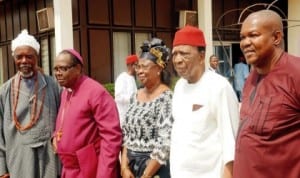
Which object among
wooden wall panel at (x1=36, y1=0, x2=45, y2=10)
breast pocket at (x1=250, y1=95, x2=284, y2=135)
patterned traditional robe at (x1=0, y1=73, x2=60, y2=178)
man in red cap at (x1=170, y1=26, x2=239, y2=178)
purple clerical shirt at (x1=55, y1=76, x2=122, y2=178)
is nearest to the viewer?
breast pocket at (x1=250, y1=95, x2=284, y2=135)

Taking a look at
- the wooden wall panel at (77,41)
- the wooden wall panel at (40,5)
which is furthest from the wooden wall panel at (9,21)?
the wooden wall panel at (77,41)

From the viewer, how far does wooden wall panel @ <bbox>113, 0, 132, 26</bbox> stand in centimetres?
1144

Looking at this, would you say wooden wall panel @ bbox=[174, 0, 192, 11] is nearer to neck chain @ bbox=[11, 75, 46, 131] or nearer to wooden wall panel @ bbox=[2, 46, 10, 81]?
wooden wall panel @ bbox=[2, 46, 10, 81]

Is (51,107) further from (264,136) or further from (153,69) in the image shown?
(264,136)

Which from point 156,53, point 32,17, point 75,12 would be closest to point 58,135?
point 156,53

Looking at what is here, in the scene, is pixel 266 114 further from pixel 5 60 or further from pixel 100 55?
pixel 5 60

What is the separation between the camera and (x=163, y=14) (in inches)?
489

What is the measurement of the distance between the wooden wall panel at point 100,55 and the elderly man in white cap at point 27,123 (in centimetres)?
729

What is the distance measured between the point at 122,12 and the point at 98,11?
28.6 inches

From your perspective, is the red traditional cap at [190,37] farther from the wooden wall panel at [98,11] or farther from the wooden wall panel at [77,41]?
the wooden wall panel at [98,11]

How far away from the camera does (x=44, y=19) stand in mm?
11711

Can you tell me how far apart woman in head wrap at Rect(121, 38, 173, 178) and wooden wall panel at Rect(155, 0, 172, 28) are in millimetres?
9049

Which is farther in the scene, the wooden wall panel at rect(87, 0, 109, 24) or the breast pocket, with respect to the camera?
the wooden wall panel at rect(87, 0, 109, 24)

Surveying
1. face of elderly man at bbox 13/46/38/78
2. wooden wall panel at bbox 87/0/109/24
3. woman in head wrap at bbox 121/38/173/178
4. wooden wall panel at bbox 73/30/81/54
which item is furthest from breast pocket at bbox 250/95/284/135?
wooden wall panel at bbox 87/0/109/24
